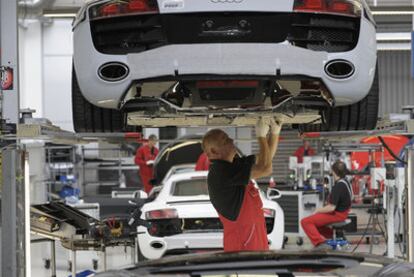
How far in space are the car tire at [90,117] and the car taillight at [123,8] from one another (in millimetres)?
888

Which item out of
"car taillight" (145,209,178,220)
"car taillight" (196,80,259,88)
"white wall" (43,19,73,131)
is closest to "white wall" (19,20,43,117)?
"white wall" (43,19,73,131)

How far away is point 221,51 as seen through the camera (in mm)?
4215

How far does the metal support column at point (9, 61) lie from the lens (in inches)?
196

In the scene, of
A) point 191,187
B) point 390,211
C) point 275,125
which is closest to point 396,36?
point 390,211

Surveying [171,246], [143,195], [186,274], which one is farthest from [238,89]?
[143,195]

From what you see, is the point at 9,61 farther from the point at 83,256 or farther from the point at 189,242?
the point at 83,256

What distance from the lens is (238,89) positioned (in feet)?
15.1

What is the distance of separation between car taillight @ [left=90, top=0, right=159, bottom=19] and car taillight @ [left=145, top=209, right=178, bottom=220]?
422cm

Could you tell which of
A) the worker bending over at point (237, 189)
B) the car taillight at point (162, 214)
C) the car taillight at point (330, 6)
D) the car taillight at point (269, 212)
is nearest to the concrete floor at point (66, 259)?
the car taillight at point (162, 214)

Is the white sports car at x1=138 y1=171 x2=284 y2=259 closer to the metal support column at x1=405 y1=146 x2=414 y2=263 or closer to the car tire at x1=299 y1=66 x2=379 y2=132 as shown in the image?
the car tire at x1=299 y1=66 x2=379 y2=132

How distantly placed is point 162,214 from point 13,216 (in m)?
3.84

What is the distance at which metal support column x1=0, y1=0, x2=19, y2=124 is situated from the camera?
4.98m

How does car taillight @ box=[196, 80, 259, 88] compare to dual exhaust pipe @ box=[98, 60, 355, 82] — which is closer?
dual exhaust pipe @ box=[98, 60, 355, 82]

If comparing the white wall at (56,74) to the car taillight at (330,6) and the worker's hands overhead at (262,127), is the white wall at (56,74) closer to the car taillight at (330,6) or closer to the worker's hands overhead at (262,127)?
the worker's hands overhead at (262,127)
